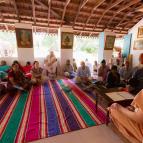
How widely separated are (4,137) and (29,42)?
4.36 metres

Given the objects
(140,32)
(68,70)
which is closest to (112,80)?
(68,70)

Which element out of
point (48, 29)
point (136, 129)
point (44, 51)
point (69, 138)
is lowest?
point (69, 138)

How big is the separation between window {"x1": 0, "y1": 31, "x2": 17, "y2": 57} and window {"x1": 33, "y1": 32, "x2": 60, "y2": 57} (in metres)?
1.05

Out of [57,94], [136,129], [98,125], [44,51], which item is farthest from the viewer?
[44,51]

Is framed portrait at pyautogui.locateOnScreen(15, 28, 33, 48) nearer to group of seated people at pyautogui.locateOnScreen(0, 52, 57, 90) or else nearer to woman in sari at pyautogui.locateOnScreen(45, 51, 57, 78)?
group of seated people at pyautogui.locateOnScreen(0, 52, 57, 90)

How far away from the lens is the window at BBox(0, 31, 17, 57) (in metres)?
5.65

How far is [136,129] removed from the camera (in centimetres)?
133

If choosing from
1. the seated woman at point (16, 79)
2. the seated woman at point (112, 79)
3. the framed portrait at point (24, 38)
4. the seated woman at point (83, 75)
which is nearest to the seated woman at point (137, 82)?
the seated woman at point (112, 79)

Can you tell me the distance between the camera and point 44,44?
6594mm

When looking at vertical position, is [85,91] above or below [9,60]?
below

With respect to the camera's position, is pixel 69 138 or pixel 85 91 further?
pixel 85 91

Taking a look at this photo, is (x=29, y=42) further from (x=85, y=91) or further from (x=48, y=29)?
(x=85, y=91)

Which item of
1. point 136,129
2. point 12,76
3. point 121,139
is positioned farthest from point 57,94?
point 136,129

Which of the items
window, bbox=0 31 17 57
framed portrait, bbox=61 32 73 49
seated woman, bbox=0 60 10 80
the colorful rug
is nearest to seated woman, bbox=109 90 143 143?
the colorful rug
